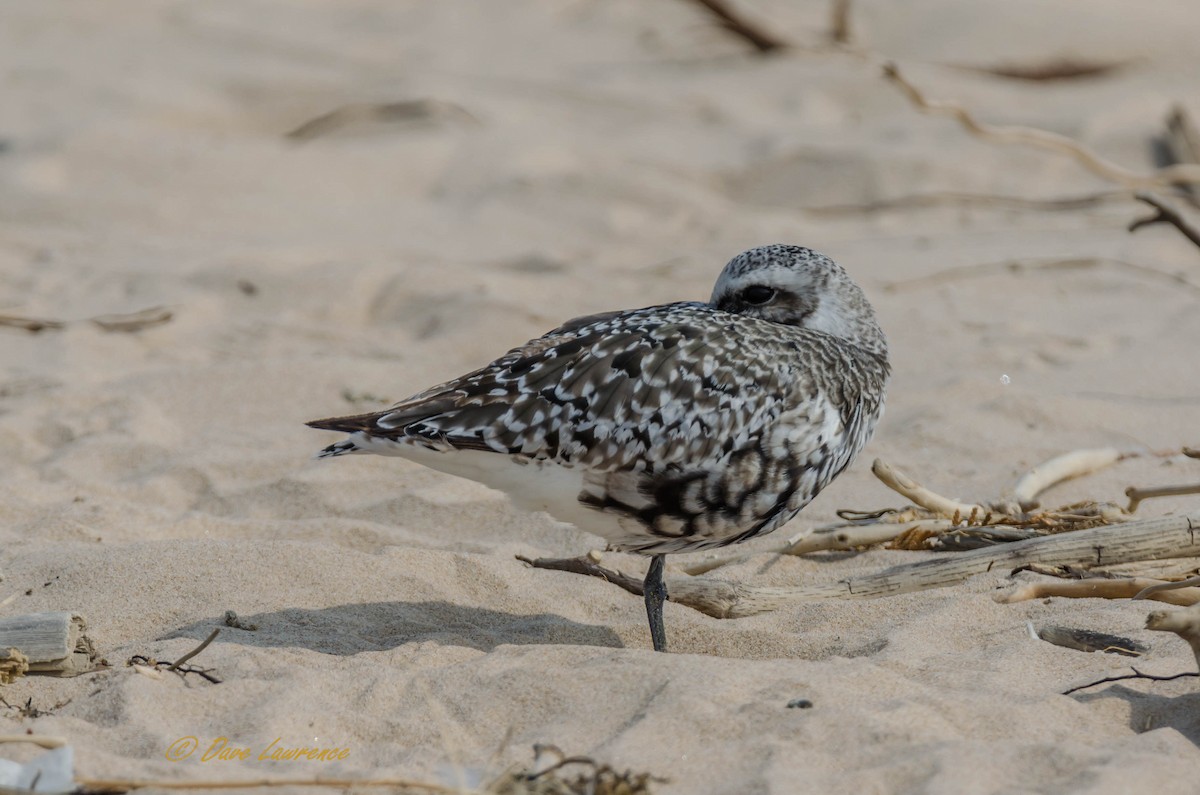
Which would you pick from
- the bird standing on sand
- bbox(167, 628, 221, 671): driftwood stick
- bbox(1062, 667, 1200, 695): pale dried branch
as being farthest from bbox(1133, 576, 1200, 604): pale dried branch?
bbox(167, 628, 221, 671): driftwood stick

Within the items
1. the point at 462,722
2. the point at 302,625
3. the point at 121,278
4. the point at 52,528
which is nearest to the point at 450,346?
the point at 121,278

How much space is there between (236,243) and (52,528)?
182 inches

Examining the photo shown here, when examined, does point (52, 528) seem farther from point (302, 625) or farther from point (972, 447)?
point (972, 447)

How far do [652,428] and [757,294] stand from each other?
0.87m

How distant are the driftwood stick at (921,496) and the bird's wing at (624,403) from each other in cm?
98

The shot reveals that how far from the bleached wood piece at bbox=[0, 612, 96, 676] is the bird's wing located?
3.26ft

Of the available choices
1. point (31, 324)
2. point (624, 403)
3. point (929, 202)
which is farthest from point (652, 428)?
point (929, 202)

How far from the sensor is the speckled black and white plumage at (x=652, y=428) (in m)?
4.45

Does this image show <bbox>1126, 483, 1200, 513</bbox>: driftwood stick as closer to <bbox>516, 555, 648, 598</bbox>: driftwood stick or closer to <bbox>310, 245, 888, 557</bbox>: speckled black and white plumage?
<bbox>310, 245, 888, 557</bbox>: speckled black and white plumage

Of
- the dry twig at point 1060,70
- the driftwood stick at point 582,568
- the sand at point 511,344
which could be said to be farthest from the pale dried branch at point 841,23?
the driftwood stick at point 582,568

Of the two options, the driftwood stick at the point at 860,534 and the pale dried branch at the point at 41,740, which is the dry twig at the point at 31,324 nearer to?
the driftwood stick at the point at 860,534

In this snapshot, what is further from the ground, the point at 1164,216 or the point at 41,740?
the point at 1164,216

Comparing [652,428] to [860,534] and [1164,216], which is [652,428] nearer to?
[860,534]

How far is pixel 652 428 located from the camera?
444 cm
